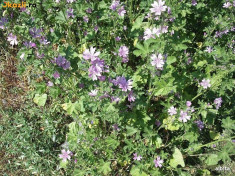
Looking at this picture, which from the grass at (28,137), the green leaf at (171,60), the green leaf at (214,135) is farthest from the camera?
the green leaf at (214,135)

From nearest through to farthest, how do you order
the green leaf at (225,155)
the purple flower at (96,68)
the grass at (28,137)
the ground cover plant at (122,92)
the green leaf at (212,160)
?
the purple flower at (96,68), the ground cover plant at (122,92), the green leaf at (225,155), the green leaf at (212,160), the grass at (28,137)

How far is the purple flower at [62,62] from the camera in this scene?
2357 mm

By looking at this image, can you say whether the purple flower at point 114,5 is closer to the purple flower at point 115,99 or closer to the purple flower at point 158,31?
the purple flower at point 158,31

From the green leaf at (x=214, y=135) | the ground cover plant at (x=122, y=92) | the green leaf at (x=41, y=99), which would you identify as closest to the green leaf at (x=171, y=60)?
the ground cover plant at (x=122, y=92)

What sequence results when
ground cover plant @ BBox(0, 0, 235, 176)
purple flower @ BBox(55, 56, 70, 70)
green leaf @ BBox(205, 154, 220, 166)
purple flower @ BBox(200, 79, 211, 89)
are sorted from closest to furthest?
purple flower @ BBox(55, 56, 70, 70) < ground cover plant @ BBox(0, 0, 235, 176) < purple flower @ BBox(200, 79, 211, 89) < green leaf @ BBox(205, 154, 220, 166)

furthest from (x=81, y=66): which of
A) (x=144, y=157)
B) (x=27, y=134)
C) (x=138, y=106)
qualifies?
(x=27, y=134)

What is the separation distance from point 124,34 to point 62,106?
133cm

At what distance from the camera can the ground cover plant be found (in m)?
2.47

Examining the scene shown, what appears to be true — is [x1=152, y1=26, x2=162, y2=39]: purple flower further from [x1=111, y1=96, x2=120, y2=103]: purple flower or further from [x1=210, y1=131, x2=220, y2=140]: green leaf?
[x1=210, y1=131, x2=220, y2=140]: green leaf

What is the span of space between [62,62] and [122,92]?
0.62 meters

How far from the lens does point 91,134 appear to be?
2.98 metres

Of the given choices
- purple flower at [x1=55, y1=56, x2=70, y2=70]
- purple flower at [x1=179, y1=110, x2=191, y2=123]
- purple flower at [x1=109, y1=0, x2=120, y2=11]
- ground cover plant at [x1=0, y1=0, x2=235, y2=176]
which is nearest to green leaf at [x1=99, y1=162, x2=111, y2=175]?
ground cover plant at [x1=0, y1=0, x2=235, y2=176]

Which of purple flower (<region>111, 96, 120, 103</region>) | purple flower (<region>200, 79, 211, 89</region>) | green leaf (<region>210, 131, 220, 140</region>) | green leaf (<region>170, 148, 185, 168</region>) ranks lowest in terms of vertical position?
green leaf (<region>170, 148, 185, 168</region>)

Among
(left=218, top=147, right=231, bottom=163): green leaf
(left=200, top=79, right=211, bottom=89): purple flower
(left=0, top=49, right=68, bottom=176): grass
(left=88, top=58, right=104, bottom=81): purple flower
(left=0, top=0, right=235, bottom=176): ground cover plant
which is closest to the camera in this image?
(left=88, top=58, right=104, bottom=81): purple flower
